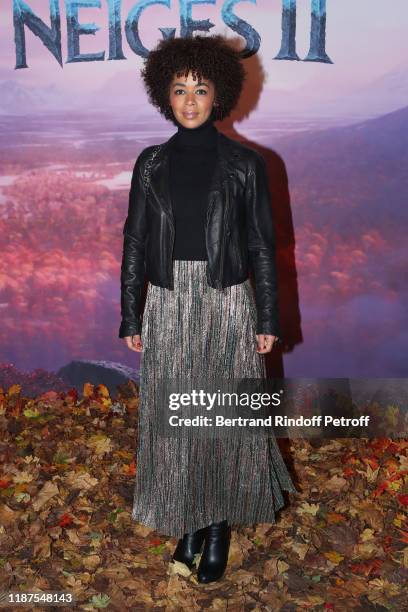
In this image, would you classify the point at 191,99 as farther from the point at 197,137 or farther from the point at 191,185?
the point at 191,185

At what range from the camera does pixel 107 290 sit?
4918 mm

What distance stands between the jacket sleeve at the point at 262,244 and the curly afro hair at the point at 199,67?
275 mm

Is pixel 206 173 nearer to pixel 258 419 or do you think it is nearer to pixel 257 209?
pixel 257 209

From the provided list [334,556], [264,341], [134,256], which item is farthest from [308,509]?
[134,256]

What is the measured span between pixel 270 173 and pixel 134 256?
1.80m

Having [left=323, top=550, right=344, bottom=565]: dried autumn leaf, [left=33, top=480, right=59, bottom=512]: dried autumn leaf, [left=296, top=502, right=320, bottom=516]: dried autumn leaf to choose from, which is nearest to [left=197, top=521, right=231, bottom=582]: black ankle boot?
[left=323, top=550, right=344, bottom=565]: dried autumn leaf

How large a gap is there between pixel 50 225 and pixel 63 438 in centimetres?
135

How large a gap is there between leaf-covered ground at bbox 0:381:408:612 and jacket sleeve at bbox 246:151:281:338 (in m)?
1.09

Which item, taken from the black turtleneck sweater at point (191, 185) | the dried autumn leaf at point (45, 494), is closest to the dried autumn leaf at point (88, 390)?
the dried autumn leaf at point (45, 494)

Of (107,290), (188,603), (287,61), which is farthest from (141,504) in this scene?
(287,61)

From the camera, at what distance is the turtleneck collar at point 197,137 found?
9.89 feet

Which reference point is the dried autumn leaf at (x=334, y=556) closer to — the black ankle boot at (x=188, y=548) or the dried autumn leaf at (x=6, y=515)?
the black ankle boot at (x=188, y=548)

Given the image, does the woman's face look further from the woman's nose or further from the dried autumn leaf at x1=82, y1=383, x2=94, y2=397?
the dried autumn leaf at x1=82, y1=383, x2=94, y2=397

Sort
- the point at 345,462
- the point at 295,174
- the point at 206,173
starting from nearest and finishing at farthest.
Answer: the point at 206,173, the point at 345,462, the point at 295,174
